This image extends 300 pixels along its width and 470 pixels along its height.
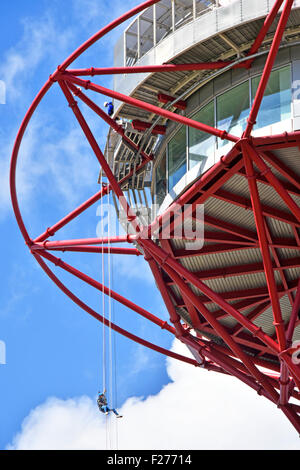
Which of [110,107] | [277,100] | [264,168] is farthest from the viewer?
[110,107]

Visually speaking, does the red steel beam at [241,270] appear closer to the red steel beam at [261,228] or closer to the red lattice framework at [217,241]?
the red lattice framework at [217,241]

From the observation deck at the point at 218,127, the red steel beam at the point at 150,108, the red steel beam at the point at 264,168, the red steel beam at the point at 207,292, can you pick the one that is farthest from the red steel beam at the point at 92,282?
the red steel beam at the point at 264,168

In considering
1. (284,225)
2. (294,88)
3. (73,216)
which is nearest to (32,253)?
(73,216)

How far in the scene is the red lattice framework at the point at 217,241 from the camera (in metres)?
29.4

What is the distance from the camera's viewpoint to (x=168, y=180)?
34.8 meters

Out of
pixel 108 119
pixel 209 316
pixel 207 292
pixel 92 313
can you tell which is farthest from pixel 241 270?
pixel 108 119

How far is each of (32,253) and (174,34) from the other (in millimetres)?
10932

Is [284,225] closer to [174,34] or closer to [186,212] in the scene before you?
[186,212]

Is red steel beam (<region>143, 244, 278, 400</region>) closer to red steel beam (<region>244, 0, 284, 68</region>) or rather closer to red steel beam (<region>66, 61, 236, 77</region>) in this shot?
red steel beam (<region>66, 61, 236, 77</region>)

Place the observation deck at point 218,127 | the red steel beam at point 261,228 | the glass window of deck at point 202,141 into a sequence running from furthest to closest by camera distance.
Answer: the glass window of deck at point 202,141
the observation deck at point 218,127
the red steel beam at point 261,228

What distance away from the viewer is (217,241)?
35844 millimetres

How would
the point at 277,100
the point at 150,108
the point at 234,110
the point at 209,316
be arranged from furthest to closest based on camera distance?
the point at 209,316
the point at 234,110
the point at 277,100
the point at 150,108

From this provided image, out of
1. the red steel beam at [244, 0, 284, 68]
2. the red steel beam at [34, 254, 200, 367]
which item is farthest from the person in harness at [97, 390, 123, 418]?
the red steel beam at [244, 0, 284, 68]

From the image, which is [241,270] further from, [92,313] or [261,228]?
[261,228]
